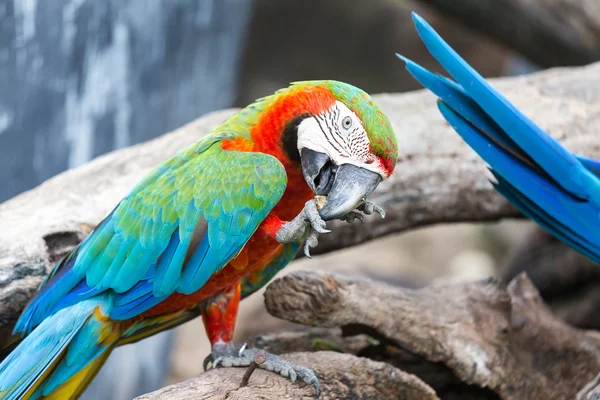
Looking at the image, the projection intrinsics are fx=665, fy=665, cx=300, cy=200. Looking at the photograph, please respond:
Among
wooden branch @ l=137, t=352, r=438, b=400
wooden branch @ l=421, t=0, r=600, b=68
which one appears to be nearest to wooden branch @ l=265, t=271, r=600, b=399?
wooden branch @ l=137, t=352, r=438, b=400

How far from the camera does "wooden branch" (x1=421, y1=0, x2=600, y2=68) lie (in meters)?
2.92

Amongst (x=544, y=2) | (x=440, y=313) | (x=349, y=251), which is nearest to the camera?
(x=440, y=313)

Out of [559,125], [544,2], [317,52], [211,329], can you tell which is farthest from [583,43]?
[317,52]

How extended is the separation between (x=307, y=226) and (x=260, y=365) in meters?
0.35

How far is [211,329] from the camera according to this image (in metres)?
1.58

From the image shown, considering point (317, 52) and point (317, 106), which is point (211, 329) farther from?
point (317, 52)

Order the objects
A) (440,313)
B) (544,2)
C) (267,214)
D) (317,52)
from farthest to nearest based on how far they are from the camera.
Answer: (317,52) < (544,2) < (440,313) < (267,214)

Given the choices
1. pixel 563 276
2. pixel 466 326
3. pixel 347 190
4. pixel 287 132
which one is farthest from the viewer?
pixel 563 276

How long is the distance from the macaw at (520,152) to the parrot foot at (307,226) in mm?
618

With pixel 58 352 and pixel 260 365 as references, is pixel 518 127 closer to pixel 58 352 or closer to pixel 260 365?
pixel 260 365

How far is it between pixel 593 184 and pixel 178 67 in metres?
1.69

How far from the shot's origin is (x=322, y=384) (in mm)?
1463

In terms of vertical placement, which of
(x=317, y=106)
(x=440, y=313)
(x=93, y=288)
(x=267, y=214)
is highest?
(x=317, y=106)

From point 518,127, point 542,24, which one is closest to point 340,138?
point 518,127
